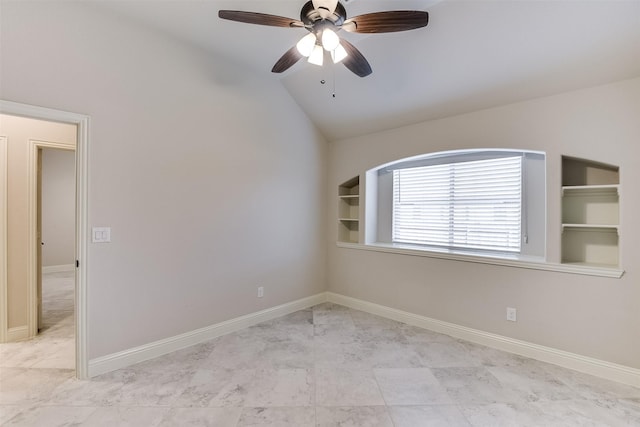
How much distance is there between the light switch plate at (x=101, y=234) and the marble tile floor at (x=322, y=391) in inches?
44.4

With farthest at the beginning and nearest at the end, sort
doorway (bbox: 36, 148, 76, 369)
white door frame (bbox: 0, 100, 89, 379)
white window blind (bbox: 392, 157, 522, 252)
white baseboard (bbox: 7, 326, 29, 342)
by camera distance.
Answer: doorway (bbox: 36, 148, 76, 369) → white window blind (bbox: 392, 157, 522, 252) → white baseboard (bbox: 7, 326, 29, 342) → white door frame (bbox: 0, 100, 89, 379)

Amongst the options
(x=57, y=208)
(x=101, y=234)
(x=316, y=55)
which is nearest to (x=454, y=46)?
(x=316, y=55)

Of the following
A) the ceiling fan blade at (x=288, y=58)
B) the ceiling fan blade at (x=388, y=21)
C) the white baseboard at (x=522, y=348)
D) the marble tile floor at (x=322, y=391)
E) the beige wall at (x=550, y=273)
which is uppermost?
the ceiling fan blade at (x=288, y=58)

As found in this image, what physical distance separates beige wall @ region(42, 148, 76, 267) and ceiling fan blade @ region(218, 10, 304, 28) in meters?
6.67

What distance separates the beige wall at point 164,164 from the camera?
88.4 inches

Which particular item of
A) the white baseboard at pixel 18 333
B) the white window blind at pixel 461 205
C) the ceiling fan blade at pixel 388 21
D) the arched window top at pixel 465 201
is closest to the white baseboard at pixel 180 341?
the white baseboard at pixel 18 333

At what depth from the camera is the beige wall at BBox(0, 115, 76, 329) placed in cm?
296

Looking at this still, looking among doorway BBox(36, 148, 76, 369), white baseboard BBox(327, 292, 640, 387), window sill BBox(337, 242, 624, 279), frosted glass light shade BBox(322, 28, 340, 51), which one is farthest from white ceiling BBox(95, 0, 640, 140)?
doorway BBox(36, 148, 76, 369)

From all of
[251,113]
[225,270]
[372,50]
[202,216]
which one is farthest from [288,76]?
[225,270]

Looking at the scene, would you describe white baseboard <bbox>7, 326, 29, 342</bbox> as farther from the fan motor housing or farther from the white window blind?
the white window blind

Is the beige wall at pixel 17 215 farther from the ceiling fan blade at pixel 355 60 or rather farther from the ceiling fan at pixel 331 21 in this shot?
the ceiling fan blade at pixel 355 60

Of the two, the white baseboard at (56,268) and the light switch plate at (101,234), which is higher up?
the light switch plate at (101,234)

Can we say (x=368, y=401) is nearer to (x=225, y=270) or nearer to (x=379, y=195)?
(x=225, y=270)

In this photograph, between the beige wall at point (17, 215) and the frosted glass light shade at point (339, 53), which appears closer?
the frosted glass light shade at point (339, 53)
